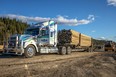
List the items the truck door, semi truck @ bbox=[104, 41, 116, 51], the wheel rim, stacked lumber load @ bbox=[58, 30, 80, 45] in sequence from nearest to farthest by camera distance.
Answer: the wheel rim, the truck door, stacked lumber load @ bbox=[58, 30, 80, 45], semi truck @ bbox=[104, 41, 116, 51]

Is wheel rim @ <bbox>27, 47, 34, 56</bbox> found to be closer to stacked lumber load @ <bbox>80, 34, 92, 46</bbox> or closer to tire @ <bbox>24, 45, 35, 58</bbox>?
tire @ <bbox>24, 45, 35, 58</bbox>

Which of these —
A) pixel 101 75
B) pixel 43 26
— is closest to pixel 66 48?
pixel 43 26

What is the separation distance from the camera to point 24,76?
31.3 feet

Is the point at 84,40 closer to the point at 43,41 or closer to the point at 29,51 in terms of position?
the point at 43,41

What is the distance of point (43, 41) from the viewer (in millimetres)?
20562

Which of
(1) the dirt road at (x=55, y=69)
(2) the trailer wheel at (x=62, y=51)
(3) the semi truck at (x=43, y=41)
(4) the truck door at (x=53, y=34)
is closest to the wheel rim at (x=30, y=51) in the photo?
(3) the semi truck at (x=43, y=41)

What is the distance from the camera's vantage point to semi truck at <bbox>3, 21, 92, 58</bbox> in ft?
59.4

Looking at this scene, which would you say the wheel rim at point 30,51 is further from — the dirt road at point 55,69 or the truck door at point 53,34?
the truck door at point 53,34

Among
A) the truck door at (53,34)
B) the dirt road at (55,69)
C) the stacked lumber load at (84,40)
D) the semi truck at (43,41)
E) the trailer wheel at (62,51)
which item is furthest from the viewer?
the stacked lumber load at (84,40)

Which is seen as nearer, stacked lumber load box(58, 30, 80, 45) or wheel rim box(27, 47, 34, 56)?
wheel rim box(27, 47, 34, 56)

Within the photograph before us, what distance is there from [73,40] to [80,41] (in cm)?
227

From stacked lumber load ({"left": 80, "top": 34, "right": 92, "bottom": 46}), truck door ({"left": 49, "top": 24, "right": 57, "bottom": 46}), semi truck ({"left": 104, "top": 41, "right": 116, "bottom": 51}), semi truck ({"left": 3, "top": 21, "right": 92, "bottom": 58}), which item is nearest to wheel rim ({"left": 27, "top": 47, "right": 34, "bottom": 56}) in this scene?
semi truck ({"left": 3, "top": 21, "right": 92, "bottom": 58})

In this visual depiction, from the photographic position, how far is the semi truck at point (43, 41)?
Answer: 59.4ft

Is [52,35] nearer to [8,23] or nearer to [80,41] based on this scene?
[80,41]
